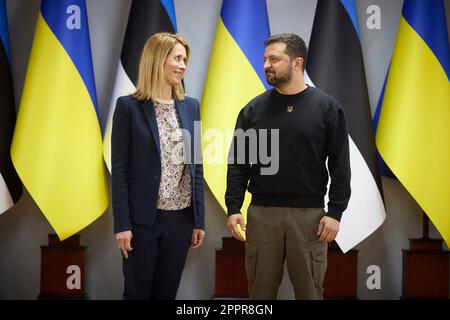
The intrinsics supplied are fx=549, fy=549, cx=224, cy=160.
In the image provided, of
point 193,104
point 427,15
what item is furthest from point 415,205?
point 193,104

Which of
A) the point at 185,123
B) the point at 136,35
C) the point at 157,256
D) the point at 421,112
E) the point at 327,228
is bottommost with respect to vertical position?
the point at 157,256

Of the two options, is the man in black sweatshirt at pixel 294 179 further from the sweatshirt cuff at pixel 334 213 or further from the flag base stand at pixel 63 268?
the flag base stand at pixel 63 268

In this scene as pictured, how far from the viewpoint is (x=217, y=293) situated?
9.54ft

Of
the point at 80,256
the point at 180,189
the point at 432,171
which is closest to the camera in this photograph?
the point at 180,189

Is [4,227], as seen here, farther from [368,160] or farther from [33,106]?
[368,160]

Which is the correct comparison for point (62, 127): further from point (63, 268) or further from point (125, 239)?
point (125, 239)

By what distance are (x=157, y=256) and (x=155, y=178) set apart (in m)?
0.28

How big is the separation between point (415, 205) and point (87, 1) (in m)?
2.12

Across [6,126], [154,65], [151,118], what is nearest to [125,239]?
[151,118]

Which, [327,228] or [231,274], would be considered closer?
[327,228]

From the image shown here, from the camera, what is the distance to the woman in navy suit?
1898 millimetres

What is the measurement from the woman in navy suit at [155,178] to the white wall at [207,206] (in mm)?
1057

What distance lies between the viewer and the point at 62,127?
2730mm

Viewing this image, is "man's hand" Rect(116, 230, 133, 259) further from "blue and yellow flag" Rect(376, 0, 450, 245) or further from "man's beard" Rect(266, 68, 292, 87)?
"blue and yellow flag" Rect(376, 0, 450, 245)
